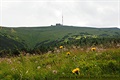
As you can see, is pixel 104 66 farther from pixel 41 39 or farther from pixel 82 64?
pixel 41 39

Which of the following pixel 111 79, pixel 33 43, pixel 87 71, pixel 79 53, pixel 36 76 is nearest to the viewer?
pixel 111 79

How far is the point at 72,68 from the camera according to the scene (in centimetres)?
932

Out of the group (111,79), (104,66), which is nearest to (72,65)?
(104,66)

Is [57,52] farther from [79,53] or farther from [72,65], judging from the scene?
[72,65]

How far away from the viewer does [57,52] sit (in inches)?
526

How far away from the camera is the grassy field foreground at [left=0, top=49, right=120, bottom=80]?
7668mm

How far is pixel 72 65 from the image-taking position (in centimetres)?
980

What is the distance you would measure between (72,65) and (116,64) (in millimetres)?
1627

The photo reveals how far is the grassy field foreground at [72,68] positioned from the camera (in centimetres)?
767

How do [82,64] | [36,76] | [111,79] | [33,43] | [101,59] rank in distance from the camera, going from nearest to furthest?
[111,79] < [36,76] < [82,64] < [101,59] < [33,43]

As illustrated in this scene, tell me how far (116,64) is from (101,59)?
1.32 m

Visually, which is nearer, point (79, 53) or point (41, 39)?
point (79, 53)

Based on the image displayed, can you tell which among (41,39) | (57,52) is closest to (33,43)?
(41,39)

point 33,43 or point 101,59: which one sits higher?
point 101,59
